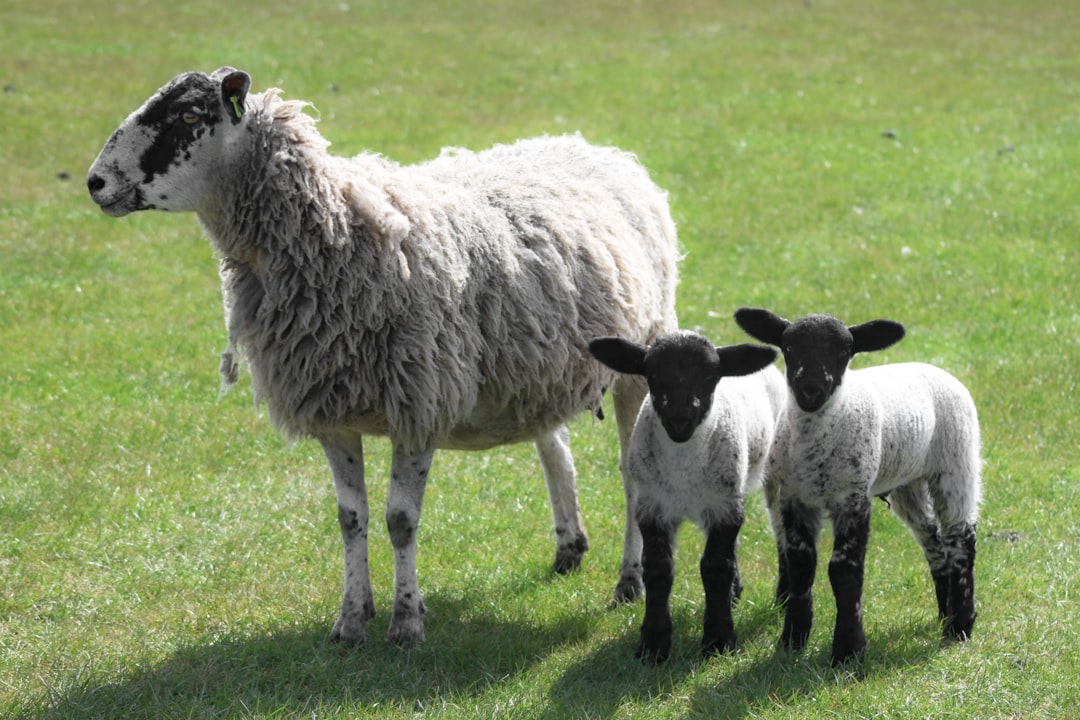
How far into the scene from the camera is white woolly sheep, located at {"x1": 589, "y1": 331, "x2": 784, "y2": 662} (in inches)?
239

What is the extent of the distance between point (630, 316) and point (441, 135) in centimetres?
1274

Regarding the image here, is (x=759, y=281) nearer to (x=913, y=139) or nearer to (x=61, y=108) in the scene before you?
(x=913, y=139)

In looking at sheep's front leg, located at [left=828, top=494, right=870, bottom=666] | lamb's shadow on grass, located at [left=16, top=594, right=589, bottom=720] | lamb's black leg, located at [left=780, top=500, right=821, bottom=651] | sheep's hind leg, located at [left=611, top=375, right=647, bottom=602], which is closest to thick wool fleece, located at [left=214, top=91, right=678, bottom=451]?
sheep's hind leg, located at [left=611, top=375, right=647, bottom=602]

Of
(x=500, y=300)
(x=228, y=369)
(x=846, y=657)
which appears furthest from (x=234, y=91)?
(x=846, y=657)

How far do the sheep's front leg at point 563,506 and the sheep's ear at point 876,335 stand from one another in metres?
2.39

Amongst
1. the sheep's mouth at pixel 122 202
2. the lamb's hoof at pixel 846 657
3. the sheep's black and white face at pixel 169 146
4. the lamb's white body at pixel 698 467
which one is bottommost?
the lamb's hoof at pixel 846 657

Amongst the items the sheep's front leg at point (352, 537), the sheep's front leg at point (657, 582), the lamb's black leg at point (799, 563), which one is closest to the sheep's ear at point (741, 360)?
the lamb's black leg at point (799, 563)

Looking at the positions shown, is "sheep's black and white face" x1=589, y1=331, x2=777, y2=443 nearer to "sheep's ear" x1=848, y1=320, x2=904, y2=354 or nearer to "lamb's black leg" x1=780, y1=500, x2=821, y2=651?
"sheep's ear" x1=848, y1=320, x2=904, y2=354

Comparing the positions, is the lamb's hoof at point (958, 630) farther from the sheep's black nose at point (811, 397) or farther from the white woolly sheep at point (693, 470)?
the sheep's black nose at point (811, 397)

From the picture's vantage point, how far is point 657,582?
21.0 feet

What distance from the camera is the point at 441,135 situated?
19812 mm

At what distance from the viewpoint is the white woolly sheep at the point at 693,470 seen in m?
6.08

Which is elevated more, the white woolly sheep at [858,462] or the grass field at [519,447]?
the white woolly sheep at [858,462]

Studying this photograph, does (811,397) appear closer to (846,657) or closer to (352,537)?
(846,657)
